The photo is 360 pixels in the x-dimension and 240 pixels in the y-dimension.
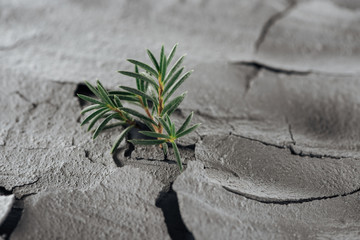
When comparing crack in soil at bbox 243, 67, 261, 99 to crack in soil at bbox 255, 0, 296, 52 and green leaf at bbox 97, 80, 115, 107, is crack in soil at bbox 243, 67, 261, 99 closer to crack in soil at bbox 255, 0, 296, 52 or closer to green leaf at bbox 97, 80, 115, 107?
crack in soil at bbox 255, 0, 296, 52

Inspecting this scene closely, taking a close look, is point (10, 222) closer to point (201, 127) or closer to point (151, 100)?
point (151, 100)

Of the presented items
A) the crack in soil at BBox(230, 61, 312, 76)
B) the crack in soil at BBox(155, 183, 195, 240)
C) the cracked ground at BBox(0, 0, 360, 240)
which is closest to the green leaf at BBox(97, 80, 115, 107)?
the cracked ground at BBox(0, 0, 360, 240)

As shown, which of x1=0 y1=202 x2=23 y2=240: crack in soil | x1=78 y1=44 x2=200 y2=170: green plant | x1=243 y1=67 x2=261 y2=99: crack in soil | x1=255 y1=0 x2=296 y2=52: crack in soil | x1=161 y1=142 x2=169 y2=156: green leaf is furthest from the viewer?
x1=255 y1=0 x2=296 y2=52: crack in soil

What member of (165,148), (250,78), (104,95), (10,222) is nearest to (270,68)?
(250,78)

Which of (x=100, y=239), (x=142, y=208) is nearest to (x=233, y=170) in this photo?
(x=142, y=208)

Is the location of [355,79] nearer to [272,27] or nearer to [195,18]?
[272,27]

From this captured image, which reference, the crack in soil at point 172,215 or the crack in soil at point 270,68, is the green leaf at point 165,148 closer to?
the crack in soil at point 172,215
